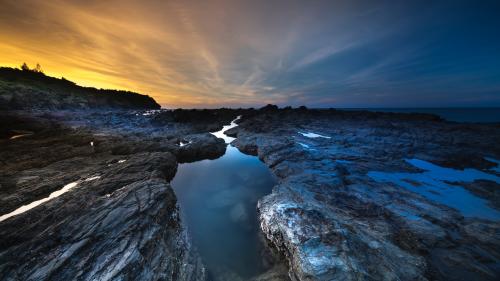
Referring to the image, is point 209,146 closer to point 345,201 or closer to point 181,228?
point 181,228

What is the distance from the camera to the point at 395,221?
11469 mm

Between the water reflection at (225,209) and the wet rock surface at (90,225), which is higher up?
the wet rock surface at (90,225)

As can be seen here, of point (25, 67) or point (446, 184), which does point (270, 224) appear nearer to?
point (446, 184)

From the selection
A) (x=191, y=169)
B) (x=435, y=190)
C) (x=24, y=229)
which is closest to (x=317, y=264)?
(x=24, y=229)

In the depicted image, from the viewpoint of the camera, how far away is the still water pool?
36.7ft

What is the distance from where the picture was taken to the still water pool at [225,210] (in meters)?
11.2

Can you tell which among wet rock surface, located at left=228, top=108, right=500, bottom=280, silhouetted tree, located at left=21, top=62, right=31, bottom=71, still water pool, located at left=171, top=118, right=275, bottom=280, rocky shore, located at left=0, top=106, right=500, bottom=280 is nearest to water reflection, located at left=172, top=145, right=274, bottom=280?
still water pool, located at left=171, top=118, right=275, bottom=280

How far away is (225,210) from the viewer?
1684 cm

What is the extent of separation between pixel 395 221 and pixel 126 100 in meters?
193

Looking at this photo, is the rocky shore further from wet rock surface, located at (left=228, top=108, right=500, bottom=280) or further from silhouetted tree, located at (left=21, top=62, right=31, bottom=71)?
silhouetted tree, located at (left=21, top=62, right=31, bottom=71)

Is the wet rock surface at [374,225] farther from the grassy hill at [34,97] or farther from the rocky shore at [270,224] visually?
the grassy hill at [34,97]

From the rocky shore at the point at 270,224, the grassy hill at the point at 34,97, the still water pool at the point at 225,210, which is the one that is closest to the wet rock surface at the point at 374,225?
the rocky shore at the point at 270,224

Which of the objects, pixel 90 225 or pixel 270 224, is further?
pixel 270 224

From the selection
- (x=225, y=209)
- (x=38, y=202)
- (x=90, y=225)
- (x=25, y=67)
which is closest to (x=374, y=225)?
(x=225, y=209)
